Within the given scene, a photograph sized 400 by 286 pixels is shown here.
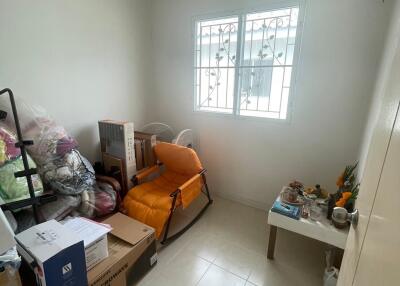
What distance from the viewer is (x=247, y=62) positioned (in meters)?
2.30

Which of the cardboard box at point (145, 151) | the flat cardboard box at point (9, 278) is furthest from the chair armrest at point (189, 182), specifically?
the flat cardboard box at point (9, 278)

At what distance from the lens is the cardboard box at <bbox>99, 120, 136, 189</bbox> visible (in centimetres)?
209

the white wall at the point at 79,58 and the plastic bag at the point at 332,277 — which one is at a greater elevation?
the white wall at the point at 79,58

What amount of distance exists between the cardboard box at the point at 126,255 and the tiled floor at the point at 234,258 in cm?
12

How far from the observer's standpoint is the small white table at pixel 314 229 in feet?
4.97

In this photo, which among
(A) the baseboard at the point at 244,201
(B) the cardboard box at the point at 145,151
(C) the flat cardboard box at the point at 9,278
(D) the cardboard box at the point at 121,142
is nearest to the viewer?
(C) the flat cardboard box at the point at 9,278

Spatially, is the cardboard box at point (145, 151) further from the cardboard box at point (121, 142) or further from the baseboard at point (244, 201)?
the baseboard at point (244, 201)

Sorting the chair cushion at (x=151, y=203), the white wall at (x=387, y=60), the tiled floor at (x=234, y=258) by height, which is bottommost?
the tiled floor at (x=234, y=258)

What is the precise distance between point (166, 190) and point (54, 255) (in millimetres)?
1221

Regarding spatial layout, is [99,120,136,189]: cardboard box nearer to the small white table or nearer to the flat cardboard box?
the flat cardboard box

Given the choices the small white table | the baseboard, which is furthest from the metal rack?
the baseboard

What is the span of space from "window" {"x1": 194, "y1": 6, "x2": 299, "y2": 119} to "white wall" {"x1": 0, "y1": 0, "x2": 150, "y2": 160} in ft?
2.56

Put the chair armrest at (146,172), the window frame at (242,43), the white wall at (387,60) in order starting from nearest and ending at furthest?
1. the white wall at (387,60)
2. the window frame at (242,43)
3. the chair armrest at (146,172)

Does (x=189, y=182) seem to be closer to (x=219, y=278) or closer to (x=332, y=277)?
(x=219, y=278)
